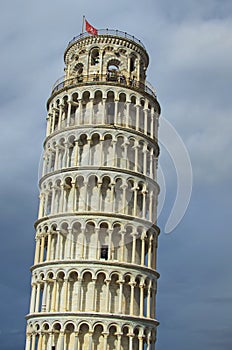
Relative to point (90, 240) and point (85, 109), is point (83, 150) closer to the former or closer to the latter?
point (85, 109)

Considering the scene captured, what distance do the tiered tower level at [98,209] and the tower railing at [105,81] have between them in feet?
0.31

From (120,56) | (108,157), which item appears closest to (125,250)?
(108,157)

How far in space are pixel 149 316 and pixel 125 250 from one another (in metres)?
5.62

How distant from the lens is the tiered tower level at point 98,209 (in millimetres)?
38906

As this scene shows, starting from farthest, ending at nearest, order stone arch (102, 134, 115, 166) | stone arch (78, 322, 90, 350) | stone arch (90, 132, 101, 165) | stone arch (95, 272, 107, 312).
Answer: stone arch (90, 132, 101, 165), stone arch (102, 134, 115, 166), stone arch (95, 272, 107, 312), stone arch (78, 322, 90, 350)

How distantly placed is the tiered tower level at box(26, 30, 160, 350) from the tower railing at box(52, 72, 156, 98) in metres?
0.10

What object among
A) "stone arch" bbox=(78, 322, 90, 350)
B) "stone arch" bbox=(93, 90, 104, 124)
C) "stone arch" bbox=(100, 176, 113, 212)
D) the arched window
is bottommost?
"stone arch" bbox=(78, 322, 90, 350)

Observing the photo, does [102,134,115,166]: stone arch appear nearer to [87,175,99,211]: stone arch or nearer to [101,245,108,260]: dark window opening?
[87,175,99,211]: stone arch

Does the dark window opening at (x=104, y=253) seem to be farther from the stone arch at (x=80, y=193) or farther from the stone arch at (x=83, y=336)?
the stone arch at (x=83, y=336)

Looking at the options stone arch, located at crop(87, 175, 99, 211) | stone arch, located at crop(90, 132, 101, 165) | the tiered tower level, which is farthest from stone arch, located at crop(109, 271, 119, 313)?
stone arch, located at crop(90, 132, 101, 165)

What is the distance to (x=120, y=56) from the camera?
156 ft

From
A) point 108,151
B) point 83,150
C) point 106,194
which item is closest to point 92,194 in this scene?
point 106,194

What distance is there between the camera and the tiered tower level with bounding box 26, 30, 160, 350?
38906 millimetres

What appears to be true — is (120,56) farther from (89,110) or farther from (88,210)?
(88,210)
